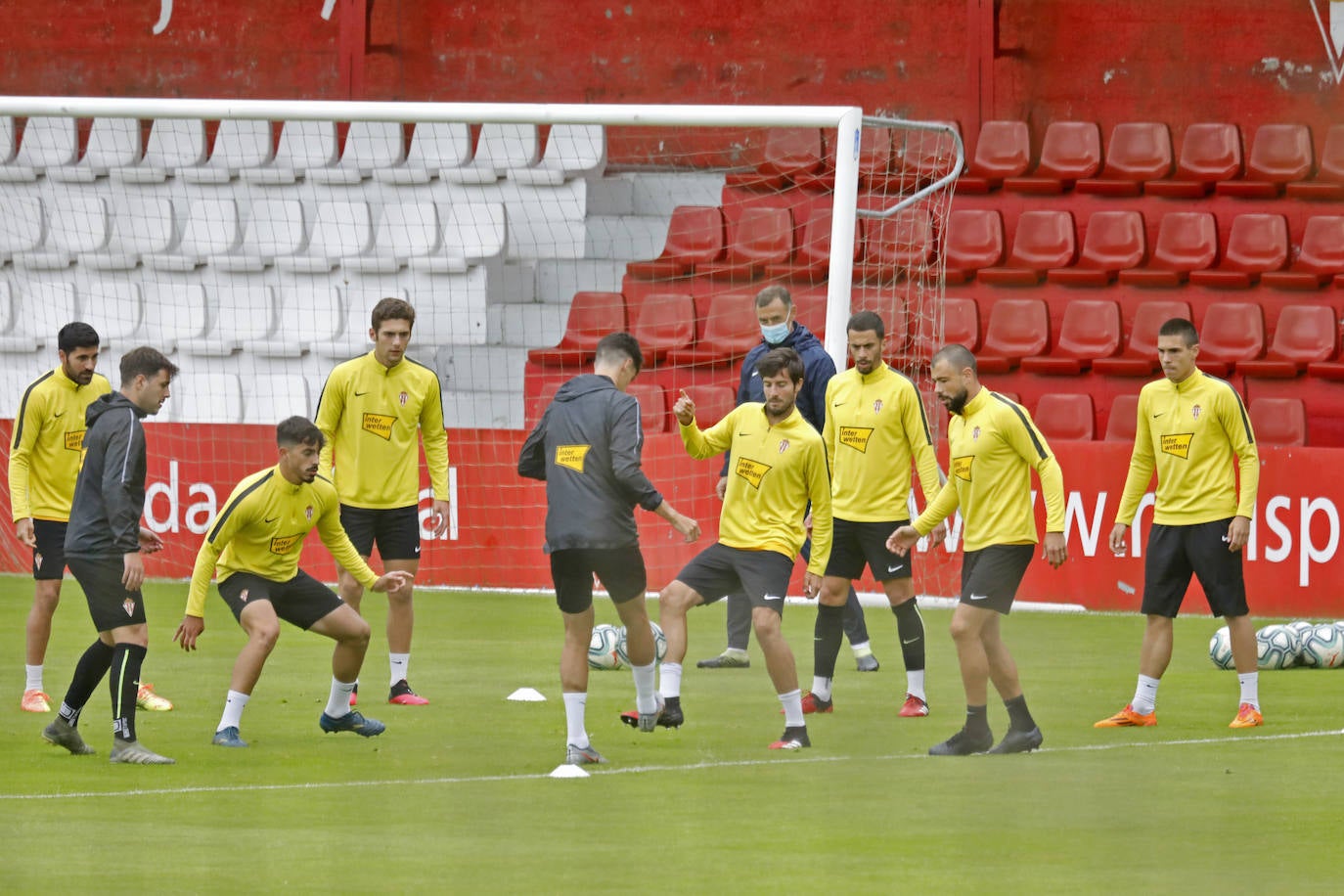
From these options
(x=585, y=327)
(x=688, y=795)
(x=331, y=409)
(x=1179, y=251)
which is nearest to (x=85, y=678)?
(x=331, y=409)

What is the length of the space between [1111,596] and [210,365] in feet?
29.8

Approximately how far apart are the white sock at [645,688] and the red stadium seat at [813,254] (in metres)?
9.24

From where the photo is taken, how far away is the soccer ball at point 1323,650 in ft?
40.7

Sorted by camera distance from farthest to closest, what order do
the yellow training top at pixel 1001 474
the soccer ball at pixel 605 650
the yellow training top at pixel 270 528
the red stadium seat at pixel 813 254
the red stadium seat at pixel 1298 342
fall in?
the red stadium seat at pixel 813 254 → the red stadium seat at pixel 1298 342 → the soccer ball at pixel 605 650 → the yellow training top at pixel 1001 474 → the yellow training top at pixel 270 528

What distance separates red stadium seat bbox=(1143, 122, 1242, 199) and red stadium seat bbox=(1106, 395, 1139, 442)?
3.24 meters

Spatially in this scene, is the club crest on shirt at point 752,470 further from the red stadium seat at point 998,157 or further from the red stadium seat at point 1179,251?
the red stadium seat at point 998,157

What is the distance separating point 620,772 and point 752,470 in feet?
5.40

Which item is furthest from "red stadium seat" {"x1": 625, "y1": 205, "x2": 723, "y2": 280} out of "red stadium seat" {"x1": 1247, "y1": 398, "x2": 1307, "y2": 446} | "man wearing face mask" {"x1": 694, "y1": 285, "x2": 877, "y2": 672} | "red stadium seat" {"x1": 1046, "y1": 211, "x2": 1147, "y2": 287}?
"man wearing face mask" {"x1": 694, "y1": 285, "x2": 877, "y2": 672}

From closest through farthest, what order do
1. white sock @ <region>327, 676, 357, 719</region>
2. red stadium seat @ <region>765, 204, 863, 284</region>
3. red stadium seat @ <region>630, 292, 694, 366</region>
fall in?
white sock @ <region>327, 676, 357, 719</region> < red stadium seat @ <region>630, 292, 694, 366</region> < red stadium seat @ <region>765, 204, 863, 284</region>

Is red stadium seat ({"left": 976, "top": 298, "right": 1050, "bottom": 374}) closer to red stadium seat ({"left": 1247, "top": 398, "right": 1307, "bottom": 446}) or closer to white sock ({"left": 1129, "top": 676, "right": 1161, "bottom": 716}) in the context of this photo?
red stadium seat ({"left": 1247, "top": 398, "right": 1307, "bottom": 446})

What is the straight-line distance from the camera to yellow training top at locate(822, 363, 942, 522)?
11.0 m

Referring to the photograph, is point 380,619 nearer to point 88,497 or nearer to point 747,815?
point 88,497

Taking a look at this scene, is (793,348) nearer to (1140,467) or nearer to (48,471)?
(1140,467)

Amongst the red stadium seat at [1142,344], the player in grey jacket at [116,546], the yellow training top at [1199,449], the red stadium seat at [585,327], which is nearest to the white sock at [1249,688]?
the yellow training top at [1199,449]
